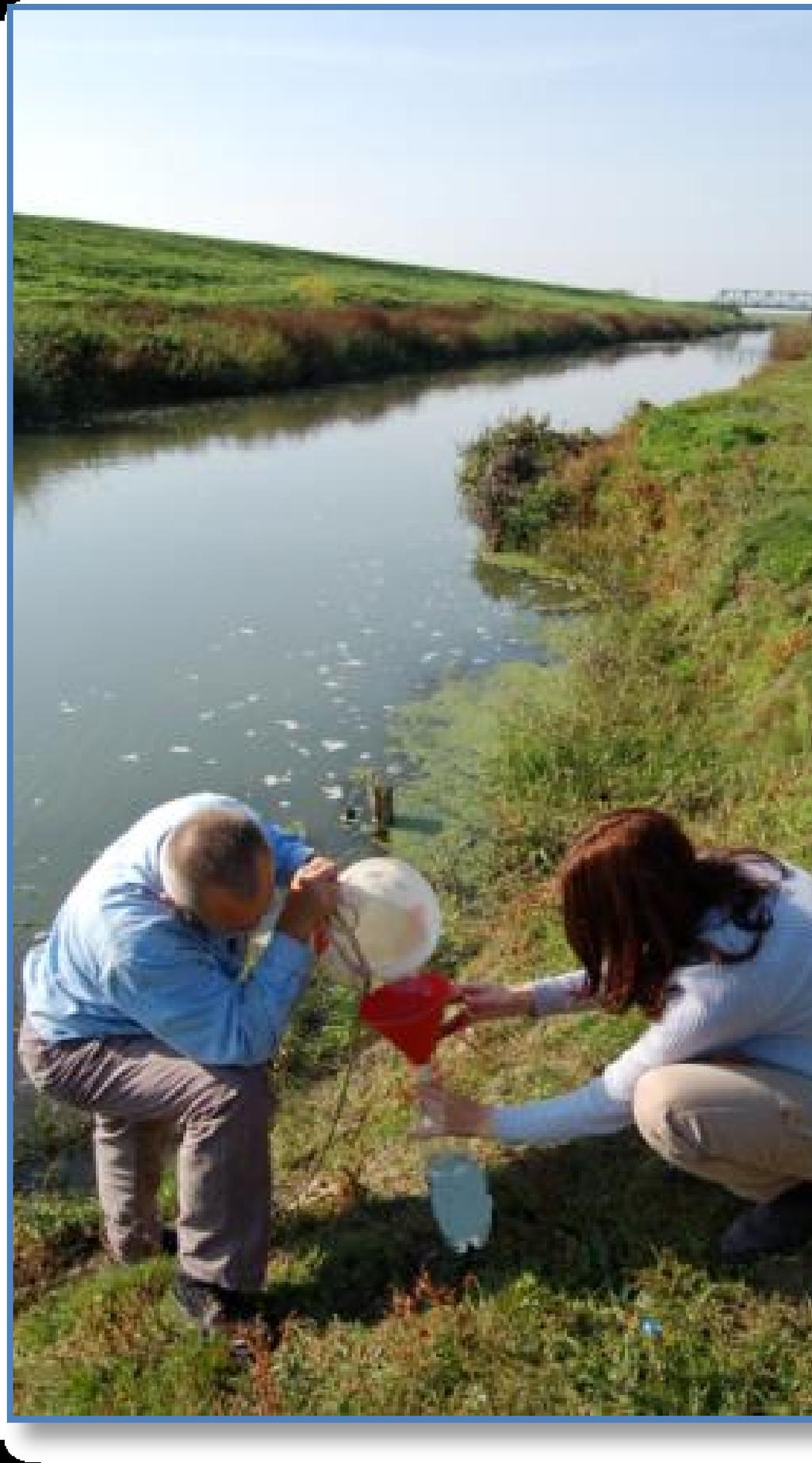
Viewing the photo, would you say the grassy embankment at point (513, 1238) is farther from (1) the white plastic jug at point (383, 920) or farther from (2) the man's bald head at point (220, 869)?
(2) the man's bald head at point (220, 869)

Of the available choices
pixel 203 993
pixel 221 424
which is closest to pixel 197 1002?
pixel 203 993

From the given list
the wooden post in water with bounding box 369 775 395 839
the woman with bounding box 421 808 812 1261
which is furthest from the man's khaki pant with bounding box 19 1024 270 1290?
the wooden post in water with bounding box 369 775 395 839

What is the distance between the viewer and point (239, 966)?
3387mm

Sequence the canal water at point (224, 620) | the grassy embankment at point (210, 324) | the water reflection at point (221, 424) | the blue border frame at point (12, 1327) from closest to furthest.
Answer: the blue border frame at point (12, 1327)
the canal water at point (224, 620)
the water reflection at point (221, 424)
the grassy embankment at point (210, 324)

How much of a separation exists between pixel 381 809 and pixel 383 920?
12.1 ft

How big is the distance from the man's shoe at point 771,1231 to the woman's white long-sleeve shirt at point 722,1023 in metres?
0.36

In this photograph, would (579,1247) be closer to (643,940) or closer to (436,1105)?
(436,1105)

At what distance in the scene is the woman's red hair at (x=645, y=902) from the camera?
2.91 m

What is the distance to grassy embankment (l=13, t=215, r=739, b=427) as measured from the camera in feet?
69.6

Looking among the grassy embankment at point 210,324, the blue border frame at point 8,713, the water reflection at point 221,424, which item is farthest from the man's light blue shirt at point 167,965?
the water reflection at point 221,424

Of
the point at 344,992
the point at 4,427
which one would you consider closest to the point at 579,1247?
the point at 344,992

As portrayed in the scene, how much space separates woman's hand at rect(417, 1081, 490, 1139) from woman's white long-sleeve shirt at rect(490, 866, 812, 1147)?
0.11 feet

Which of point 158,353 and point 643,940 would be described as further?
point 158,353

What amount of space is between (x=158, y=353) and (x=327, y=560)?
11121mm
